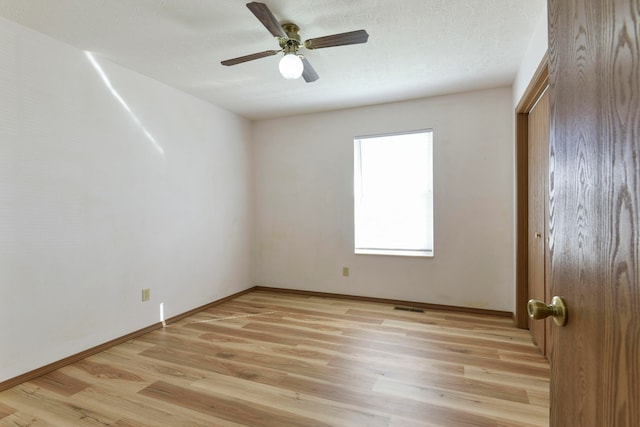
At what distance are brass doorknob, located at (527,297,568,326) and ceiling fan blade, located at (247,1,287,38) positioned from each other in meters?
1.79

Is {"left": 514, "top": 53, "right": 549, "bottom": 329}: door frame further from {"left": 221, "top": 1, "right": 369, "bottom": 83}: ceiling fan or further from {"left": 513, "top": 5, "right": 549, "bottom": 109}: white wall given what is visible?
{"left": 221, "top": 1, "right": 369, "bottom": 83}: ceiling fan

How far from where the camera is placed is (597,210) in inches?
22.3

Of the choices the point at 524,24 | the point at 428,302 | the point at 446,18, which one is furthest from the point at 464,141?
the point at 428,302

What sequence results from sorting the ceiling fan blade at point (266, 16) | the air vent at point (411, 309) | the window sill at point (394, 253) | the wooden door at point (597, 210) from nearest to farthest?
the wooden door at point (597, 210), the ceiling fan blade at point (266, 16), the air vent at point (411, 309), the window sill at point (394, 253)

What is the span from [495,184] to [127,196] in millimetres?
3635

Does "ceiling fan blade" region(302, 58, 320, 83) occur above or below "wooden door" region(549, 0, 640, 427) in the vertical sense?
above

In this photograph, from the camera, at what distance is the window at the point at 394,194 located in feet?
12.1

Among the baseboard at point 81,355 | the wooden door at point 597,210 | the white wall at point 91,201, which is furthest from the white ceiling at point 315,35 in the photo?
the baseboard at point 81,355

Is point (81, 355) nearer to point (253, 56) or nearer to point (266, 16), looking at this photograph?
point (253, 56)

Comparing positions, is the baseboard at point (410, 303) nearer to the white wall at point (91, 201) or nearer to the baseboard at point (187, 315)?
the baseboard at point (187, 315)

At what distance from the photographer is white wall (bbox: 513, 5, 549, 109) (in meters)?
2.03

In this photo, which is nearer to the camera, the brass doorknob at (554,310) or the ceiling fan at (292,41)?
the brass doorknob at (554,310)

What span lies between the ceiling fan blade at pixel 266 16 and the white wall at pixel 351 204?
2106 mm

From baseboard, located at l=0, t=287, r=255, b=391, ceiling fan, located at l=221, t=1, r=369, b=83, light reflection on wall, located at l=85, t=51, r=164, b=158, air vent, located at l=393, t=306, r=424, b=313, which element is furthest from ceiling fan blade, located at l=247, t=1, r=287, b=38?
air vent, located at l=393, t=306, r=424, b=313
